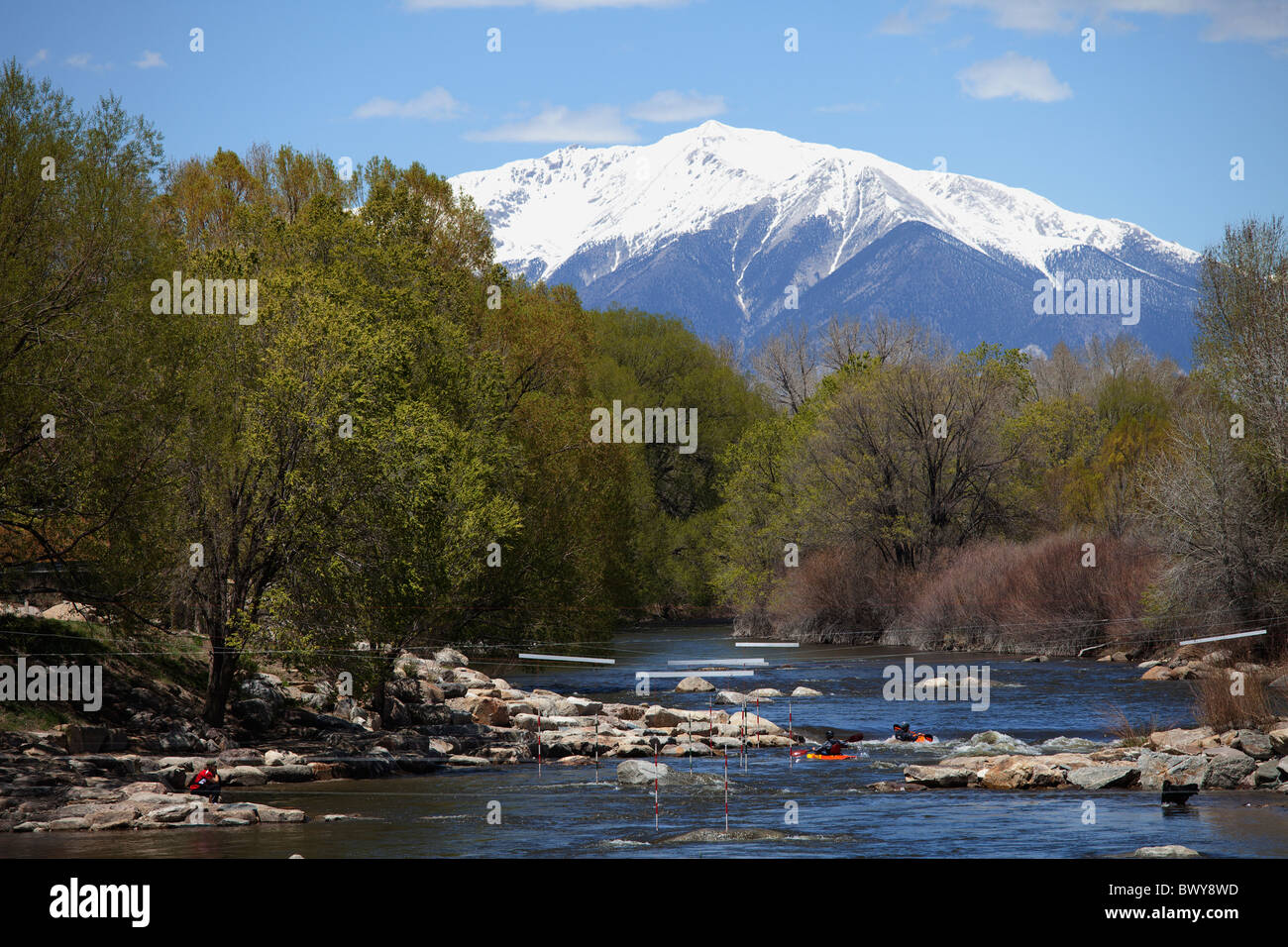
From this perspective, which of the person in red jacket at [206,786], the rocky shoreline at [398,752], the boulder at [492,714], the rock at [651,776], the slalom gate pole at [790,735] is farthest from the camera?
the boulder at [492,714]

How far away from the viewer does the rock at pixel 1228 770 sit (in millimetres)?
25219

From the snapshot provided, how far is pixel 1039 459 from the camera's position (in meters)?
70.0

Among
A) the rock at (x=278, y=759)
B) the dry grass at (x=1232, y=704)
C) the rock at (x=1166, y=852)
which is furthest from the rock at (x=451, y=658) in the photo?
the rock at (x=1166, y=852)

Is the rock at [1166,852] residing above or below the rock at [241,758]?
above

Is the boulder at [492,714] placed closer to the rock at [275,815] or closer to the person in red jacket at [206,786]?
the person in red jacket at [206,786]

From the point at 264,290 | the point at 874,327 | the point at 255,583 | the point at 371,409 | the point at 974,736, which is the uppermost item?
the point at 874,327

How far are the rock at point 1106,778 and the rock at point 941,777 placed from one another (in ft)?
6.88

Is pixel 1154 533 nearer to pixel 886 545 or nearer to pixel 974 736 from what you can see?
pixel 886 545

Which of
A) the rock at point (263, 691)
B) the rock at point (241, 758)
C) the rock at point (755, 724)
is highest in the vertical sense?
the rock at point (263, 691)

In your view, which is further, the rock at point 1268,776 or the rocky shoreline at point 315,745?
the rock at point 1268,776

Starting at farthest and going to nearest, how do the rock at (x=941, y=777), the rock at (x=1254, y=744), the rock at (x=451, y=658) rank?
the rock at (x=451, y=658) → the rock at (x=1254, y=744) → the rock at (x=941, y=777)

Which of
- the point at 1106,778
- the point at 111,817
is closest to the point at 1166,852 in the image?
the point at 1106,778
